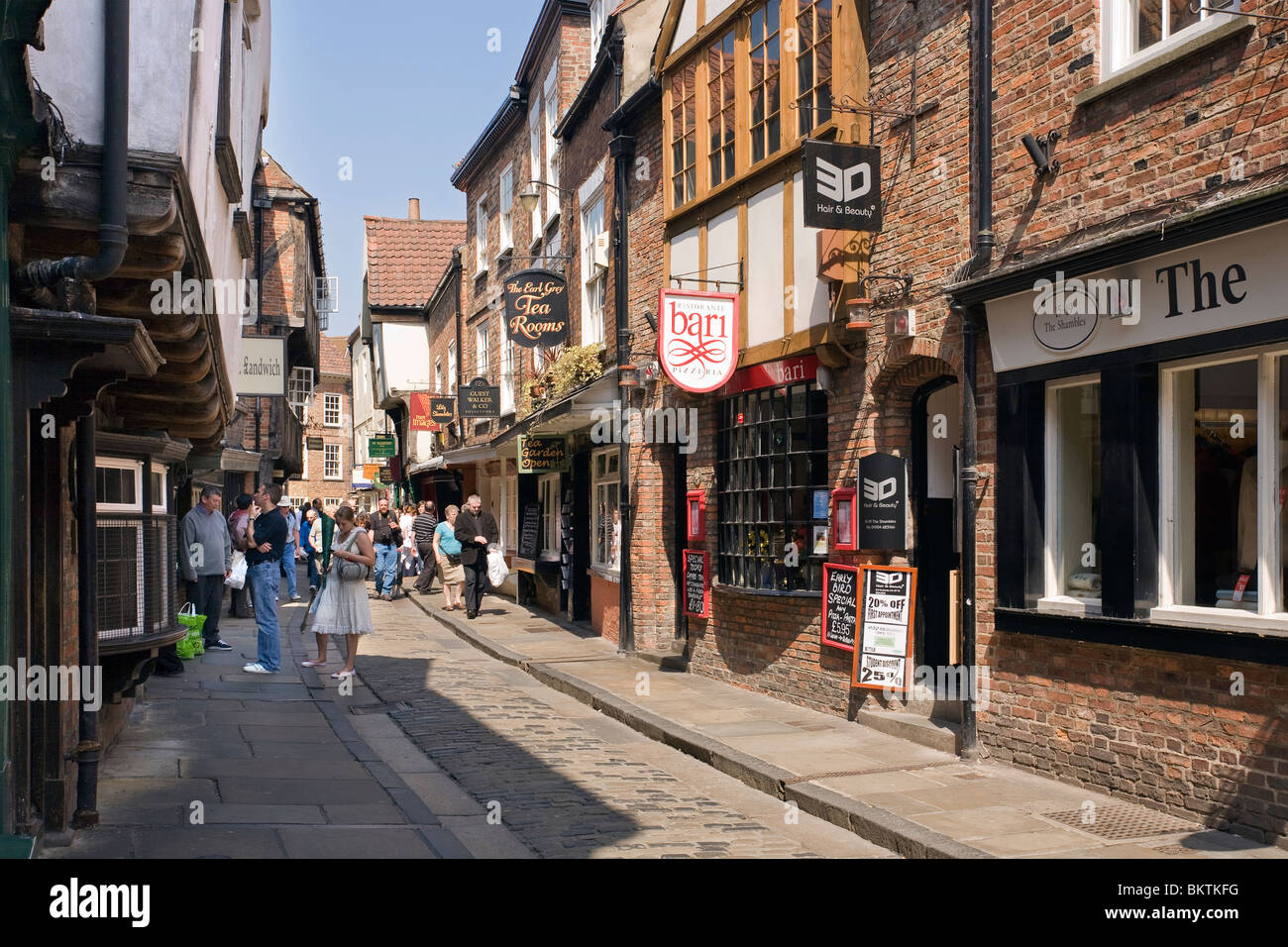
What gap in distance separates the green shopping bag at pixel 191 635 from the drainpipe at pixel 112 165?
27.5 feet

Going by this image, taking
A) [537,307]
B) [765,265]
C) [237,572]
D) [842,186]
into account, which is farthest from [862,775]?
[537,307]

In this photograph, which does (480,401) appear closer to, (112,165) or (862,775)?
(862,775)

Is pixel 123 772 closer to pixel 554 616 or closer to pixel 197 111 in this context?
pixel 197 111

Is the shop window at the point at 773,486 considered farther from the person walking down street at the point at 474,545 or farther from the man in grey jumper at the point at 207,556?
the person walking down street at the point at 474,545

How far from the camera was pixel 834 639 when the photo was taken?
10.6 meters

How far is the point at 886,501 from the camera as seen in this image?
988 cm

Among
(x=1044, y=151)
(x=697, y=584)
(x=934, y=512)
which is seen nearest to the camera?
(x=1044, y=151)

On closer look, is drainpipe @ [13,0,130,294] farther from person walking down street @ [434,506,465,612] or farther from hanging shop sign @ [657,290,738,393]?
person walking down street @ [434,506,465,612]

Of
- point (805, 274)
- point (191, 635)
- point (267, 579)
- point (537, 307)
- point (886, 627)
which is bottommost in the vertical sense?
Answer: point (191, 635)

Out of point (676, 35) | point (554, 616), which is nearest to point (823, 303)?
point (676, 35)

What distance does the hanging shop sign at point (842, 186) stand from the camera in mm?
9422

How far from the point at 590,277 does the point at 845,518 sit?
903 cm

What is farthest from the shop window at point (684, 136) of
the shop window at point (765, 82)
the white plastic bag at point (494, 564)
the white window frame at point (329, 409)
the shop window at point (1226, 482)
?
the white window frame at point (329, 409)

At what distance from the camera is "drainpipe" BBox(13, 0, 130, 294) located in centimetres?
548
